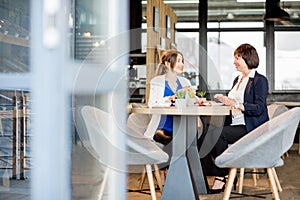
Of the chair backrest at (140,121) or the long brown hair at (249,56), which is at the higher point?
the long brown hair at (249,56)

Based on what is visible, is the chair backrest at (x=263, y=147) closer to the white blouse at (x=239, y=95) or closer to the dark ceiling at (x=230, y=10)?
the white blouse at (x=239, y=95)

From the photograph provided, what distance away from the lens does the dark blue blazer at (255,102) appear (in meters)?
4.23

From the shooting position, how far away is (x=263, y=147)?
129 inches

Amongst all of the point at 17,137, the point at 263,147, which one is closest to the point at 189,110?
the point at 263,147

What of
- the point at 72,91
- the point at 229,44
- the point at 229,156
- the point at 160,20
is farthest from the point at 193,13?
the point at 72,91

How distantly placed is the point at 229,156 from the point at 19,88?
2.32 meters

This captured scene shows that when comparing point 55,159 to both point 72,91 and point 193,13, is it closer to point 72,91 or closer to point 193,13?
point 72,91

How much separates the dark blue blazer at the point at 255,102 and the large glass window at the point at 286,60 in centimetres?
554

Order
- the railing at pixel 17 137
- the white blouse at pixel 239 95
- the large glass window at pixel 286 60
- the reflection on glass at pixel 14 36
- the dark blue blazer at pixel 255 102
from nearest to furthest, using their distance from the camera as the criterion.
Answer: the reflection on glass at pixel 14 36, the railing at pixel 17 137, the dark blue blazer at pixel 255 102, the white blouse at pixel 239 95, the large glass window at pixel 286 60

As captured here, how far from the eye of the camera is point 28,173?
1.26m

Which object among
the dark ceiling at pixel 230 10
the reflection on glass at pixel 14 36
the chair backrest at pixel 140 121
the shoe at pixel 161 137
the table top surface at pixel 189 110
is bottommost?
the shoe at pixel 161 137

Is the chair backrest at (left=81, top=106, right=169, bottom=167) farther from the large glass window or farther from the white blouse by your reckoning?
the large glass window

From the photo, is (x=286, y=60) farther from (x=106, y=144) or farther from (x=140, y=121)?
(x=106, y=144)

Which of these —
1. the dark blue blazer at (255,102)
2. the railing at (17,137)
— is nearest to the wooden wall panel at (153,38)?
the dark blue blazer at (255,102)
